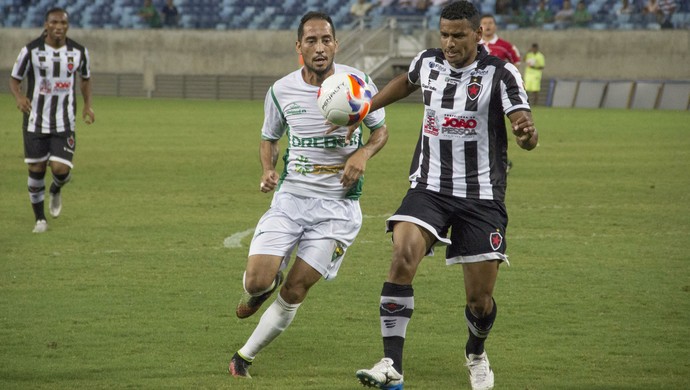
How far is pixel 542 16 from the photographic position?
3900 centimetres

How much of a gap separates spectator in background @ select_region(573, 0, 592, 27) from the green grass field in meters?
21.6

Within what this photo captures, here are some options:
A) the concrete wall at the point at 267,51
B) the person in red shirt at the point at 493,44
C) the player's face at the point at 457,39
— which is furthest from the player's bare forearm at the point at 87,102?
the concrete wall at the point at 267,51

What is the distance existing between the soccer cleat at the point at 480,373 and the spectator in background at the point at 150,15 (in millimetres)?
40255

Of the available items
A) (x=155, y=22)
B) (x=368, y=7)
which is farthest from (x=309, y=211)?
(x=155, y=22)

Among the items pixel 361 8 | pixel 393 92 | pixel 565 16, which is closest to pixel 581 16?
pixel 565 16

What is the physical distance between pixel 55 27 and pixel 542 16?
29294 millimetres

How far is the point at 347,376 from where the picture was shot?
602cm

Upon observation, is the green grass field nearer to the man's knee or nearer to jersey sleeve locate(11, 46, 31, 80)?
the man's knee

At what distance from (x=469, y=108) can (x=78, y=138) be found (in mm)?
17901

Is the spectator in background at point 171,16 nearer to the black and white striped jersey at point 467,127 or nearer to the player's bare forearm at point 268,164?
the player's bare forearm at point 268,164

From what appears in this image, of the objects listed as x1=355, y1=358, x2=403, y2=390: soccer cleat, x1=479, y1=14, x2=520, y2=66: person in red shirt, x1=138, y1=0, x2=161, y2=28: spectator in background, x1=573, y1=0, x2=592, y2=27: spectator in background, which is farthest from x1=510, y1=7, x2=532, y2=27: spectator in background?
x1=355, y1=358, x2=403, y2=390: soccer cleat

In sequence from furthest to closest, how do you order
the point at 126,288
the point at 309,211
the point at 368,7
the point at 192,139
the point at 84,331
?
the point at 368,7
the point at 192,139
the point at 126,288
the point at 84,331
the point at 309,211

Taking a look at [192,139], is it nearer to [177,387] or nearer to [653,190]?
[653,190]

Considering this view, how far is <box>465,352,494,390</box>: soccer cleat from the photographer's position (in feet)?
19.0
